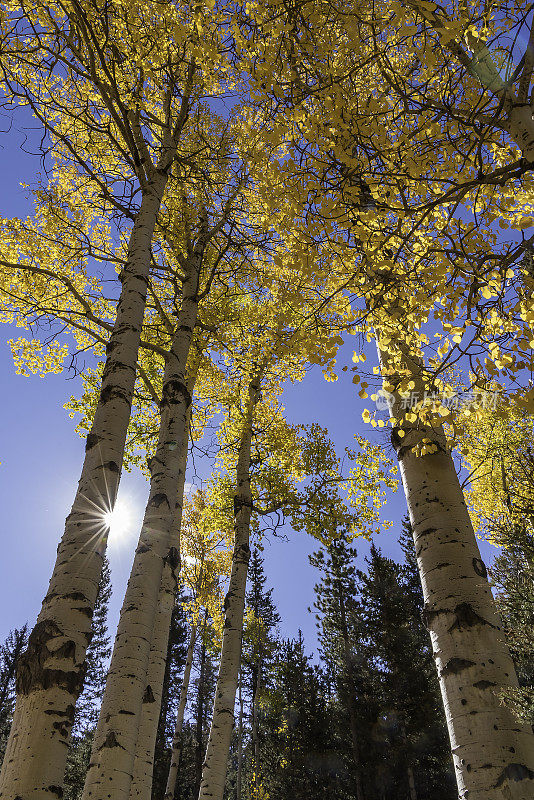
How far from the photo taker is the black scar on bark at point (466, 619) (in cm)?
229

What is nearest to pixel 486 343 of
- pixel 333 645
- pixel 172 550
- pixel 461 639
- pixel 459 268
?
pixel 459 268

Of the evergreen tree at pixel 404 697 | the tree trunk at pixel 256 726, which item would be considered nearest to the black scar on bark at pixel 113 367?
the evergreen tree at pixel 404 697

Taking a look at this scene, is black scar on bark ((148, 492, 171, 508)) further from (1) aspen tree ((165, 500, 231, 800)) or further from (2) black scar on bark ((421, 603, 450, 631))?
(1) aspen tree ((165, 500, 231, 800))

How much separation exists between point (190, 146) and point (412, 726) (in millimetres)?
Result: 16065

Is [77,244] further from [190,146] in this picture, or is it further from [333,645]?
[333,645]

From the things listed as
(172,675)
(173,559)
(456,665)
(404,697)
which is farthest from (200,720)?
(456,665)

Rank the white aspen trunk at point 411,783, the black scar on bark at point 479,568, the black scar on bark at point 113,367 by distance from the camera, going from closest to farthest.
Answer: the black scar on bark at point 479,568, the black scar on bark at point 113,367, the white aspen trunk at point 411,783

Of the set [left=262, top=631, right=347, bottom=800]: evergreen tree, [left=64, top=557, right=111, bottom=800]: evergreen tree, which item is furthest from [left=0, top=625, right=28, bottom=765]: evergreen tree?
[left=262, top=631, right=347, bottom=800]: evergreen tree

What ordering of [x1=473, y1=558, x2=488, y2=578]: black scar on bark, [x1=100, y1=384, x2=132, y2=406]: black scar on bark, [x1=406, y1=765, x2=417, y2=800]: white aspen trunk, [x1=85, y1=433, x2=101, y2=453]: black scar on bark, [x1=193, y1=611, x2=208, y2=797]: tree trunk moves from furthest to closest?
[x1=193, y1=611, x2=208, y2=797]: tree trunk → [x1=406, y1=765, x2=417, y2=800]: white aspen trunk → [x1=100, y1=384, x2=132, y2=406]: black scar on bark → [x1=85, y1=433, x2=101, y2=453]: black scar on bark → [x1=473, y1=558, x2=488, y2=578]: black scar on bark

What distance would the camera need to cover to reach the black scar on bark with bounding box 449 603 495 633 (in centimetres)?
229

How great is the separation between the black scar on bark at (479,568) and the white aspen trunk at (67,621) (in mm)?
2080

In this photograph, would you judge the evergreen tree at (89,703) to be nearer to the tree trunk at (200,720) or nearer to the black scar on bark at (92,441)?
the tree trunk at (200,720)

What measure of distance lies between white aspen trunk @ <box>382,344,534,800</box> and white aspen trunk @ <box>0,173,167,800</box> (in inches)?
71.5

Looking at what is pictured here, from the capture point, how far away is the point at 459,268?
9.17ft
